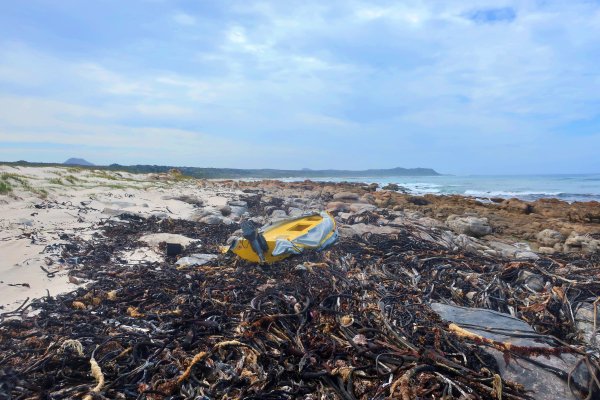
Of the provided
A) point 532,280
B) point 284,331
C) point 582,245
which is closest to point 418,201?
point 582,245

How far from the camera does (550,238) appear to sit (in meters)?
10.6

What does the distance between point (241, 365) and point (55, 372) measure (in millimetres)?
1500

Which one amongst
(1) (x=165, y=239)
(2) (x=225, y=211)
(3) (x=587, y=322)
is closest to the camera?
(3) (x=587, y=322)

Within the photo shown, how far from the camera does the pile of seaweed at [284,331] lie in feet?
9.51

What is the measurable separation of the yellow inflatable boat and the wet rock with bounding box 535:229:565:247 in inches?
270

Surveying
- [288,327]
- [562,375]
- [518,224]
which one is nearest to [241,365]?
[288,327]

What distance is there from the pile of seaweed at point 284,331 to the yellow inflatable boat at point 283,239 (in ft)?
0.77

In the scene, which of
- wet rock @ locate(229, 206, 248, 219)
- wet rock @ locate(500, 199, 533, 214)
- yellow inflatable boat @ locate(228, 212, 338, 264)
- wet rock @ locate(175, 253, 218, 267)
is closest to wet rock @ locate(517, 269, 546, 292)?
yellow inflatable boat @ locate(228, 212, 338, 264)

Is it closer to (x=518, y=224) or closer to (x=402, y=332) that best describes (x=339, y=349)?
(x=402, y=332)

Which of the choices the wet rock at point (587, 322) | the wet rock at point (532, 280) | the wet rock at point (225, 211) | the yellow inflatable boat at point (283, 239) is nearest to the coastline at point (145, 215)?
the wet rock at point (225, 211)

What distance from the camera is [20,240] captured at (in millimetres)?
7164

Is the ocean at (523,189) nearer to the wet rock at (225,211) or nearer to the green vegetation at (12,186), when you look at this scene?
the wet rock at (225,211)

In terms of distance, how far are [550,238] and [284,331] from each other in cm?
992

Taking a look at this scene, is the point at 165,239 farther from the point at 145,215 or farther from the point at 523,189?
the point at 523,189
